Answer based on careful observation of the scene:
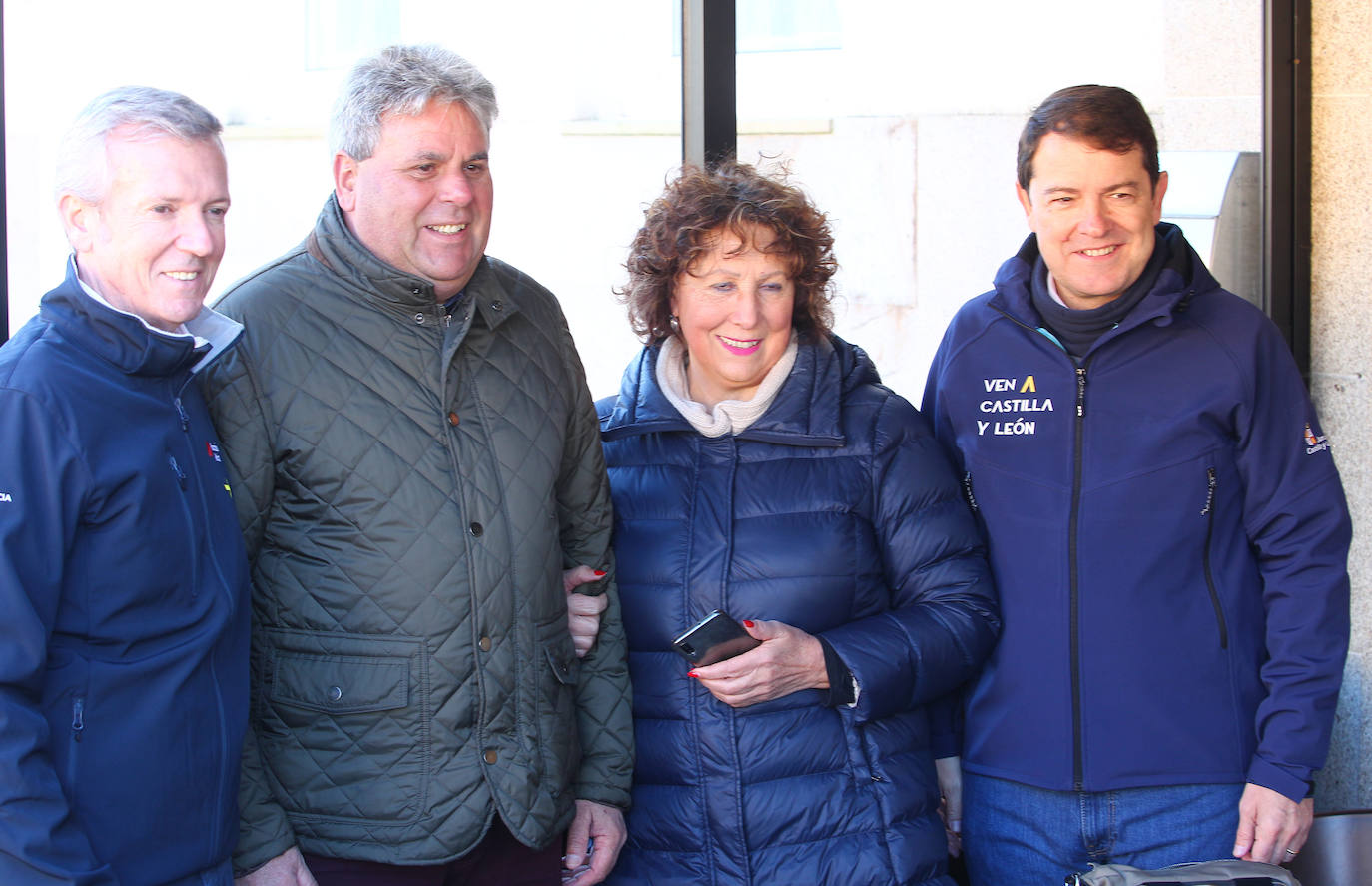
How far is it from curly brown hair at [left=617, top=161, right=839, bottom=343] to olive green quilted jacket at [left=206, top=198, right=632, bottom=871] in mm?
539

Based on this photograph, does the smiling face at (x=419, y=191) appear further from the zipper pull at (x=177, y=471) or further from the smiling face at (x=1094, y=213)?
the smiling face at (x=1094, y=213)

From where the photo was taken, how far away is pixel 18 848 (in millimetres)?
1410

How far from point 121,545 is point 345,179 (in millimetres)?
724

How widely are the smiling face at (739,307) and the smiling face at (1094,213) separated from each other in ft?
1.68

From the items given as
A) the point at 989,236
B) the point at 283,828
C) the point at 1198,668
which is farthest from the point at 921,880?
the point at 989,236

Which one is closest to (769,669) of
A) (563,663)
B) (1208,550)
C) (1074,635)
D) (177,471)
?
(563,663)

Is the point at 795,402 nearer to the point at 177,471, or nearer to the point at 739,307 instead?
the point at 739,307

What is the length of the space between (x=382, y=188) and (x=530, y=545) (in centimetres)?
60

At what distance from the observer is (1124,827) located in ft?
7.72

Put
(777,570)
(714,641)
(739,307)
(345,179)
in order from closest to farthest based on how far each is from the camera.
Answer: (345,179) < (714,641) < (777,570) < (739,307)

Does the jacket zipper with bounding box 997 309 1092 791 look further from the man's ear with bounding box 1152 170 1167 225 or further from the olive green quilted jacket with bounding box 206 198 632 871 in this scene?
the olive green quilted jacket with bounding box 206 198 632 871

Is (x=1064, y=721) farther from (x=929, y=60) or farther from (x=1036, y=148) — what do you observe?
(x=929, y=60)

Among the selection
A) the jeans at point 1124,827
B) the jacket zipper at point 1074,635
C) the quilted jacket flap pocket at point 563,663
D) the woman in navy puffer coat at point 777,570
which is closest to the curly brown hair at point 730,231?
the woman in navy puffer coat at point 777,570

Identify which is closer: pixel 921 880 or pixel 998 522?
pixel 921 880
